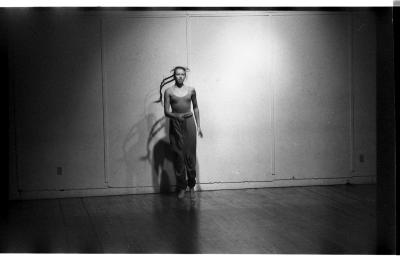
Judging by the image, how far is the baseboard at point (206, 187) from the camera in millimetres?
8344

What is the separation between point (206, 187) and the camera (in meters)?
8.76

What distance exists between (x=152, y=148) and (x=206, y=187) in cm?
96

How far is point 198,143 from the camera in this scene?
28.6ft

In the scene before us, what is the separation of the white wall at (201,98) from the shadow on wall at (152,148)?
1cm

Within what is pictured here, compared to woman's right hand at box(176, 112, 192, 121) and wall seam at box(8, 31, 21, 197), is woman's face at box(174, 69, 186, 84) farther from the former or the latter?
wall seam at box(8, 31, 21, 197)

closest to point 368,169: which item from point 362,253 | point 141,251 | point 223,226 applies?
point 223,226

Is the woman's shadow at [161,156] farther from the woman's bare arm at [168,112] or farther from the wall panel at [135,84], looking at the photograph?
the woman's bare arm at [168,112]

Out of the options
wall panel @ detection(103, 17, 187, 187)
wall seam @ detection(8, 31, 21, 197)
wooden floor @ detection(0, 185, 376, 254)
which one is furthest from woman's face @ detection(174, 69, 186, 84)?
wall seam @ detection(8, 31, 21, 197)

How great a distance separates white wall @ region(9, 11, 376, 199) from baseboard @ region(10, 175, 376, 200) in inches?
0.6

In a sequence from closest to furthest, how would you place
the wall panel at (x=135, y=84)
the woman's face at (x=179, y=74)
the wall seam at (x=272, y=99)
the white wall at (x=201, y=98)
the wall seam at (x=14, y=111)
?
the woman's face at (x=179, y=74) → the wall seam at (x=14, y=111) → the white wall at (x=201, y=98) → the wall panel at (x=135, y=84) → the wall seam at (x=272, y=99)

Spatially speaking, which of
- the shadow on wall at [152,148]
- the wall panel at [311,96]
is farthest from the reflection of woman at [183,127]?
the wall panel at [311,96]

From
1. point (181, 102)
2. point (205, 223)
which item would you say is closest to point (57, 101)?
point (181, 102)

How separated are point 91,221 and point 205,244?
179 cm

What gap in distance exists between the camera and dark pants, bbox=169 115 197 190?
7.93m
